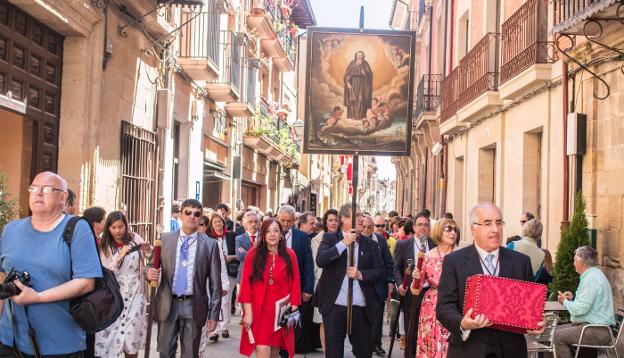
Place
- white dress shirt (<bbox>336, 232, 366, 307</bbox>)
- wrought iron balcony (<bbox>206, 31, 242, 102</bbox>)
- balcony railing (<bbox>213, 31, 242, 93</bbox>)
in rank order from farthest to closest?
1. balcony railing (<bbox>213, 31, 242, 93</bbox>)
2. wrought iron balcony (<bbox>206, 31, 242, 102</bbox>)
3. white dress shirt (<bbox>336, 232, 366, 307</bbox>)

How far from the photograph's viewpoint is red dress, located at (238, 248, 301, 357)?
775 cm

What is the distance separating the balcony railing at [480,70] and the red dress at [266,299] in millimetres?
7855

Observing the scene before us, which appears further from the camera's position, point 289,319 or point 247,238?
point 247,238

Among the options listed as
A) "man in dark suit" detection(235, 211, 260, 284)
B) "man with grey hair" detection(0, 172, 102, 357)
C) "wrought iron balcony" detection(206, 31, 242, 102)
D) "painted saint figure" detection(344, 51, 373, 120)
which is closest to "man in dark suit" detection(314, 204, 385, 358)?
"painted saint figure" detection(344, 51, 373, 120)

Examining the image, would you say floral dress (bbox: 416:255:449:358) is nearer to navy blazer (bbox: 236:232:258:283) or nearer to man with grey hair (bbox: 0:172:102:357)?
man with grey hair (bbox: 0:172:102:357)

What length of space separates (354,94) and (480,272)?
18.6ft

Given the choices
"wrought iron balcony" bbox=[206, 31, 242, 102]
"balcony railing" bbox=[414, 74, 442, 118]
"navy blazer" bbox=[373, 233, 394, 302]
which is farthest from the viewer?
"balcony railing" bbox=[414, 74, 442, 118]

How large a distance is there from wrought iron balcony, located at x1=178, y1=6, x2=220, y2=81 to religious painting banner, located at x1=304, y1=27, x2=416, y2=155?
17.1ft

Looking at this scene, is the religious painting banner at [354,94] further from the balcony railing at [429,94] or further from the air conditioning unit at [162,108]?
the balcony railing at [429,94]

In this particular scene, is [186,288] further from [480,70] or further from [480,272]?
[480,70]

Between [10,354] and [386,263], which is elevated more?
[386,263]

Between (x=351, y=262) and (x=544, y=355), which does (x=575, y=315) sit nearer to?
(x=544, y=355)

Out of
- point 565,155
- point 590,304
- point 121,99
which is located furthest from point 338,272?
point 121,99

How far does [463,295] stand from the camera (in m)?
4.95
